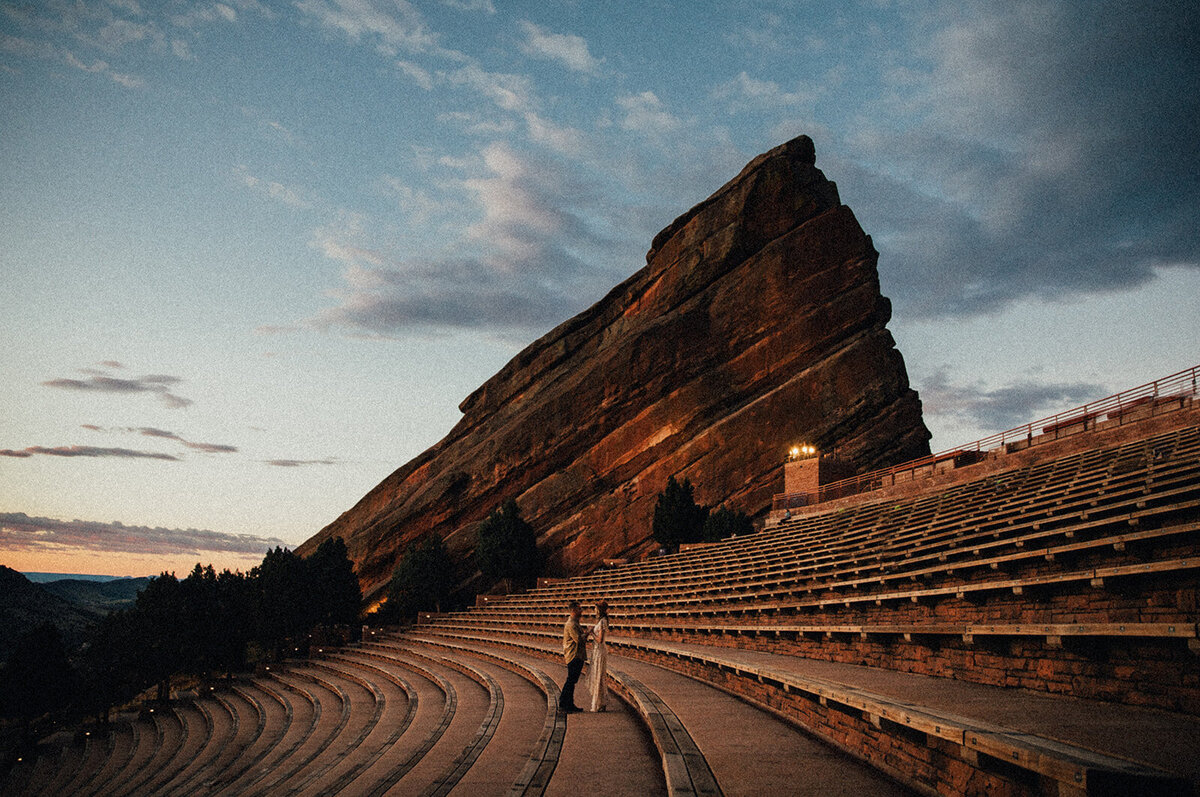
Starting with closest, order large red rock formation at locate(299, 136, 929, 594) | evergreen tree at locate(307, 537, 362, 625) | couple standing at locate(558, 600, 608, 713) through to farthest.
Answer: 1. couple standing at locate(558, 600, 608, 713)
2. evergreen tree at locate(307, 537, 362, 625)
3. large red rock formation at locate(299, 136, 929, 594)

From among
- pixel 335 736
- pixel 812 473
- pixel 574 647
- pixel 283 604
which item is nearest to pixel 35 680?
pixel 283 604

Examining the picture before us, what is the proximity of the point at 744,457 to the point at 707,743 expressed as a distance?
43.1 metres

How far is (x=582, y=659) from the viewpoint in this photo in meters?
10.3

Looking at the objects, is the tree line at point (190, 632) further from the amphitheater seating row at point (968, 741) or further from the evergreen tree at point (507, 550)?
the amphitheater seating row at point (968, 741)

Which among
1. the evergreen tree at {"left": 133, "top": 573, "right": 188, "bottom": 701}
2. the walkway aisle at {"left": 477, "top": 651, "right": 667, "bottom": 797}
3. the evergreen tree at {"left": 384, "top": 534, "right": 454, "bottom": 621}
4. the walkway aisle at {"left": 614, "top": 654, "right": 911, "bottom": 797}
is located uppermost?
the walkway aisle at {"left": 614, "top": 654, "right": 911, "bottom": 797}

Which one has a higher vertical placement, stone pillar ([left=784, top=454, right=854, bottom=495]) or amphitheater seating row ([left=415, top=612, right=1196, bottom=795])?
stone pillar ([left=784, top=454, right=854, bottom=495])

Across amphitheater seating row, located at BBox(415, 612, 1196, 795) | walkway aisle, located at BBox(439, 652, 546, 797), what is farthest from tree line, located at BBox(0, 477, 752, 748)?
amphitheater seating row, located at BBox(415, 612, 1196, 795)

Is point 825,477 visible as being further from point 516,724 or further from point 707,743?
point 707,743

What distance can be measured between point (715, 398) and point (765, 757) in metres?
46.6

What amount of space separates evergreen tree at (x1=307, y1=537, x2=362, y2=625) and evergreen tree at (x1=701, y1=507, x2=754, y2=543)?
2322 centimetres

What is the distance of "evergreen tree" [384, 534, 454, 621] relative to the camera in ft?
147

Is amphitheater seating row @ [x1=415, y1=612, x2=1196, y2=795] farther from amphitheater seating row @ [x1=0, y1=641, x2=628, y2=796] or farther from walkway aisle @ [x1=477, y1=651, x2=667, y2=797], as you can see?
amphitheater seating row @ [x1=0, y1=641, x2=628, y2=796]

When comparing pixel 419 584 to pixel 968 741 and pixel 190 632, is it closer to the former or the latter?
pixel 190 632

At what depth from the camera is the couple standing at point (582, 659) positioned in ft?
32.4
